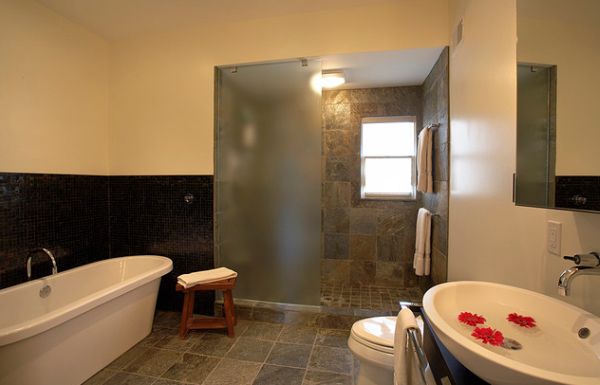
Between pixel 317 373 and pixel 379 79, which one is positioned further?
pixel 379 79

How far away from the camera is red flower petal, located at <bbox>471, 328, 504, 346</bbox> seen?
0.81 meters

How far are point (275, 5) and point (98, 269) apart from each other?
2.89m

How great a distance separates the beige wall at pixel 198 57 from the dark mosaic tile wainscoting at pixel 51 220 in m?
0.42

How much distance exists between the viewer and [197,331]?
2250mm

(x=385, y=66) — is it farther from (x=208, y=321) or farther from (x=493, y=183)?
(x=208, y=321)

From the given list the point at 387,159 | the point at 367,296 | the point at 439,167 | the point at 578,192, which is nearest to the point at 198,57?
the point at 387,159

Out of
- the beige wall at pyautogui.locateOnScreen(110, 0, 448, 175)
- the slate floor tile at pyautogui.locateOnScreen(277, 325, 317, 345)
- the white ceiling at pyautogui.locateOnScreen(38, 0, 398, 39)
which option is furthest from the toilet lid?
the white ceiling at pyautogui.locateOnScreen(38, 0, 398, 39)

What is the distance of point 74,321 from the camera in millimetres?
1566

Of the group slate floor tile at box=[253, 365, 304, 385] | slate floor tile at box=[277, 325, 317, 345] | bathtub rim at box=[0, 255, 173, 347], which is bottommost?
slate floor tile at box=[253, 365, 304, 385]

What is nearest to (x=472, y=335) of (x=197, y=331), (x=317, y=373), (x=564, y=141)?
(x=564, y=141)

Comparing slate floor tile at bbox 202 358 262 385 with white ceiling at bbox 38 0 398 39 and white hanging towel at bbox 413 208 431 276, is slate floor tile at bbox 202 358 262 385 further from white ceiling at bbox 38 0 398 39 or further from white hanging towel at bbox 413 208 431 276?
white ceiling at bbox 38 0 398 39

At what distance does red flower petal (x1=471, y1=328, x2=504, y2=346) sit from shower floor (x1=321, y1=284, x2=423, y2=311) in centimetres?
168

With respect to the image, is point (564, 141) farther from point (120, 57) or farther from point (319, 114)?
point (120, 57)

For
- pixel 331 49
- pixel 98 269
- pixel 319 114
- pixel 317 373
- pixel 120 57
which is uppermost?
pixel 120 57
